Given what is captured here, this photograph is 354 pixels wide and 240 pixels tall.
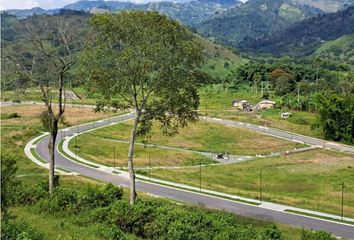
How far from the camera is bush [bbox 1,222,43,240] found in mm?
21319

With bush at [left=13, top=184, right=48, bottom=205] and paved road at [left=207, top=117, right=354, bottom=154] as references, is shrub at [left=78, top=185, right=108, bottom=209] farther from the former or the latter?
paved road at [left=207, top=117, right=354, bottom=154]

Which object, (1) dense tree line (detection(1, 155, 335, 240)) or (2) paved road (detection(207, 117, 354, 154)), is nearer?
(1) dense tree line (detection(1, 155, 335, 240))

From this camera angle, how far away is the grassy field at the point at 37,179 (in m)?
25.8

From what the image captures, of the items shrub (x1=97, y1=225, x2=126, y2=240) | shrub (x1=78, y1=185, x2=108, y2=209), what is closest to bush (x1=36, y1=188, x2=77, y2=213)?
shrub (x1=78, y1=185, x2=108, y2=209)

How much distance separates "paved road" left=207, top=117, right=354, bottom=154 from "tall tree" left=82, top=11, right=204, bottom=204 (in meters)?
64.4

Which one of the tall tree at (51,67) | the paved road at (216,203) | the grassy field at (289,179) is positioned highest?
the tall tree at (51,67)

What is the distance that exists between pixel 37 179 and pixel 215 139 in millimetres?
49480

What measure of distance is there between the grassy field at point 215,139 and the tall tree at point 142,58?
168 feet

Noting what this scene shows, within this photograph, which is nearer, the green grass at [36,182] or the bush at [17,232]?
the bush at [17,232]

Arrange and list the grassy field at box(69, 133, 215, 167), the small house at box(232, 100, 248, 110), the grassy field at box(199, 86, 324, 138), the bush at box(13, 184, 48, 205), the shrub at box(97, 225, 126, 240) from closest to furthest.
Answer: the shrub at box(97, 225, 126, 240) < the bush at box(13, 184, 48, 205) < the grassy field at box(69, 133, 215, 167) < the grassy field at box(199, 86, 324, 138) < the small house at box(232, 100, 248, 110)

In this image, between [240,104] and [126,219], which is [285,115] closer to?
[240,104]

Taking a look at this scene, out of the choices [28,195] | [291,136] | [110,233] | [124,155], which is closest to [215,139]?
[291,136]

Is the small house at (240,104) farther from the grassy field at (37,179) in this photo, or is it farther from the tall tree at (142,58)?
the tall tree at (142,58)

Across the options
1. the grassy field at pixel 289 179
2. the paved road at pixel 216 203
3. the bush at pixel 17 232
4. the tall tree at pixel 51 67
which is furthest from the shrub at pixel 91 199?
the grassy field at pixel 289 179
